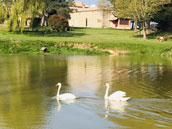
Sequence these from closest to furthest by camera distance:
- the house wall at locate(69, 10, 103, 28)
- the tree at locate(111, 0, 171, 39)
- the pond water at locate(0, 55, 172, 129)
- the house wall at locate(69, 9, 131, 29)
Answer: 1. the pond water at locate(0, 55, 172, 129)
2. the tree at locate(111, 0, 171, 39)
3. the house wall at locate(69, 9, 131, 29)
4. the house wall at locate(69, 10, 103, 28)

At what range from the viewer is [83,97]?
18266 millimetres

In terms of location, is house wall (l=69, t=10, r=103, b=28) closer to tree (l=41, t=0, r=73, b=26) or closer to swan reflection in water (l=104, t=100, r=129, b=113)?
tree (l=41, t=0, r=73, b=26)

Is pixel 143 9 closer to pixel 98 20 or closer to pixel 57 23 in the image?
pixel 57 23

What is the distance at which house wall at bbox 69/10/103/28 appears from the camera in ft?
339

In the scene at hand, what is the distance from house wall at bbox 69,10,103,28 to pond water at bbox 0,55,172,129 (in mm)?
72630

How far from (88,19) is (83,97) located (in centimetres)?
8941

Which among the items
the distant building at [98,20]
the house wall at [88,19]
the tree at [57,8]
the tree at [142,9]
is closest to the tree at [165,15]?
the tree at [142,9]

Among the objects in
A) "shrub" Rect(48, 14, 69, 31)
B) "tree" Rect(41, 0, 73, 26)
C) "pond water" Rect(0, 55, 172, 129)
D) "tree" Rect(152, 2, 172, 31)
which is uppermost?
"tree" Rect(41, 0, 73, 26)

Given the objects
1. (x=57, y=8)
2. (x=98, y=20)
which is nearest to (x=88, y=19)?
(x=98, y=20)

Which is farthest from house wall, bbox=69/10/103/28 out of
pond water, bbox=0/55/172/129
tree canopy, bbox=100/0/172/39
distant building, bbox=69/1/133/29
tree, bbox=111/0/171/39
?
pond water, bbox=0/55/172/129

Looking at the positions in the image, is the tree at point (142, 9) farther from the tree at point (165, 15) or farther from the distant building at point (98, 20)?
the distant building at point (98, 20)

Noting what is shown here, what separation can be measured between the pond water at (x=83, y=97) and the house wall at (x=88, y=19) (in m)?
72.6

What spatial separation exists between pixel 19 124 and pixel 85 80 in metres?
10.9

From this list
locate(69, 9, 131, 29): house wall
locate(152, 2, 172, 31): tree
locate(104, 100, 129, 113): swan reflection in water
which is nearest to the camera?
locate(104, 100, 129, 113): swan reflection in water
